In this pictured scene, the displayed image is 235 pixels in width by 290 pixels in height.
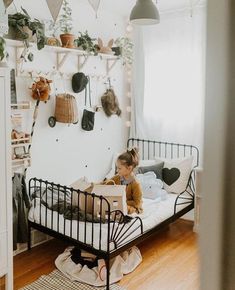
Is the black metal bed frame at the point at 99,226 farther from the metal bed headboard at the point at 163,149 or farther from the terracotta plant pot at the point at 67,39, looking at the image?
A: the terracotta plant pot at the point at 67,39

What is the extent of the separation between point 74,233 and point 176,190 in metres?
1.40

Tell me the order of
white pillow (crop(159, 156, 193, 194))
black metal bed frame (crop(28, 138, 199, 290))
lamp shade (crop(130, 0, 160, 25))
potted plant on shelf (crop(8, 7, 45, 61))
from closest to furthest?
lamp shade (crop(130, 0, 160, 25))
black metal bed frame (crop(28, 138, 199, 290))
potted plant on shelf (crop(8, 7, 45, 61))
white pillow (crop(159, 156, 193, 194))

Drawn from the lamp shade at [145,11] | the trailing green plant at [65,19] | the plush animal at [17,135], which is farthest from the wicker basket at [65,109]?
the lamp shade at [145,11]

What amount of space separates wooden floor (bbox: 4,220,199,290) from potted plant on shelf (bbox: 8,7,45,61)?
5.83 ft

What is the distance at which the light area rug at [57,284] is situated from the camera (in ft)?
8.92

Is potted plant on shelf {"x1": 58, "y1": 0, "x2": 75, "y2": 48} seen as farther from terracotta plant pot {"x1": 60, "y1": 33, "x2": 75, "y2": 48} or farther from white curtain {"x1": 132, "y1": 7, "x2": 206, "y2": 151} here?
white curtain {"x1": 132, "y1": 7, "x2": 206, "y2": 151}

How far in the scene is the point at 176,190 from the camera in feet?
12.8

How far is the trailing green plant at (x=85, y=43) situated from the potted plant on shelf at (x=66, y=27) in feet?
0.36

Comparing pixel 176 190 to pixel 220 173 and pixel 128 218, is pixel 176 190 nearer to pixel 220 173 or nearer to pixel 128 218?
pixel 128 218

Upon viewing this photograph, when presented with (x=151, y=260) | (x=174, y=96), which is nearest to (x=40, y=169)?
(x=151, y=260)

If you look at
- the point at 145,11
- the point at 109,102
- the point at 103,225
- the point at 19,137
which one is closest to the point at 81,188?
the point at 103,225

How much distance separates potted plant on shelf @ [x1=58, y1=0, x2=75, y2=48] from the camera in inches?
135

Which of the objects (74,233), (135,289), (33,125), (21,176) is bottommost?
(135,289)

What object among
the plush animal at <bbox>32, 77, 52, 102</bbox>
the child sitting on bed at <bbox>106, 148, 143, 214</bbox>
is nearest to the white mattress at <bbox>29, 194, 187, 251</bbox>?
the child sitting on bed at <bbox>106, 148, 143, 214</bbox>
